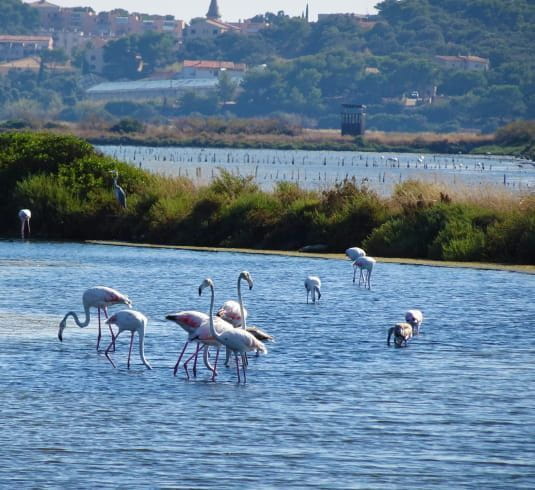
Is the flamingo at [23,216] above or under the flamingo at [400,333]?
under

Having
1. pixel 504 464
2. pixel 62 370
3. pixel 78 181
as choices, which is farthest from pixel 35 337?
pixel 78 181

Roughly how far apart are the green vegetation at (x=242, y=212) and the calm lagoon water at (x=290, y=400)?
6.86 metres

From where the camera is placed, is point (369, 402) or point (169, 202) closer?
point (369, 402)

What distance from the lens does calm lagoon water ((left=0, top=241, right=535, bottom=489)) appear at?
13.3 m

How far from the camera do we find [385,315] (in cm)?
2350

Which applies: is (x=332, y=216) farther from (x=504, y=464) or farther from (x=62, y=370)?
(x=504, y=464)

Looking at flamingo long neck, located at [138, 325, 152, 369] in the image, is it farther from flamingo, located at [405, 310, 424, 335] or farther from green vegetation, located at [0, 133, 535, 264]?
green vegetation, located at [0, 133, 535, 264]

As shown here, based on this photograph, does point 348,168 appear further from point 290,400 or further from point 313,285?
point 290,400

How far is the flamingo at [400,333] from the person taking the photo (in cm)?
1997

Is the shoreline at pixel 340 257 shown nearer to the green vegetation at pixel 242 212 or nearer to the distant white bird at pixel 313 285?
the green vegetation at pixel 242 212

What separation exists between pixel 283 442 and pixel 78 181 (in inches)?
1111

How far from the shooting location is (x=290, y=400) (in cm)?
1633

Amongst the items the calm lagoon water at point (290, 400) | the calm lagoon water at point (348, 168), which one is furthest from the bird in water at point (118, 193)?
the calm lagoon water at point (348, 168)

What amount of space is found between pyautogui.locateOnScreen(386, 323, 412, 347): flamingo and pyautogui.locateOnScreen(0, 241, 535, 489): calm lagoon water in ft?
0.52
